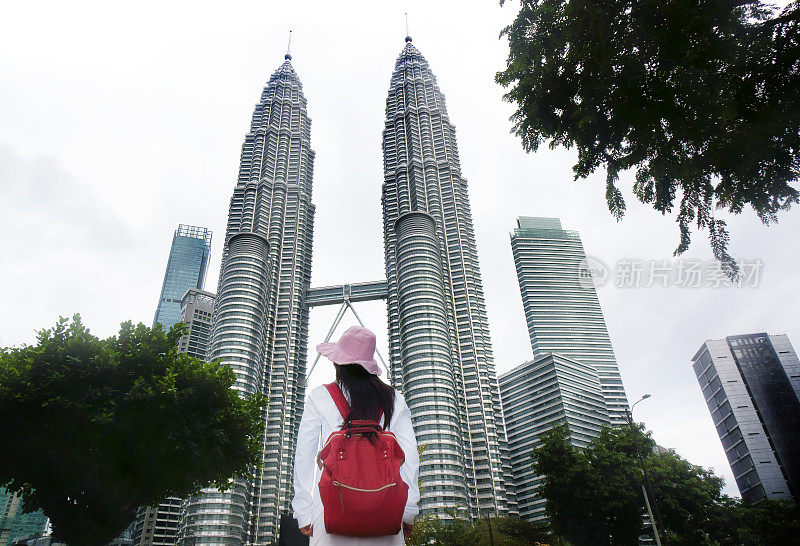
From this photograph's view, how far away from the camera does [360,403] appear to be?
3902 millimetres

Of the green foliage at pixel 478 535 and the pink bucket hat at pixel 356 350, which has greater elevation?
the green foliage at pixel 478 535

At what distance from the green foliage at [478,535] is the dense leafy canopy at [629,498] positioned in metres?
6.94

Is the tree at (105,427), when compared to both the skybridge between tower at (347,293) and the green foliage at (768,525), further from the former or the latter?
the skybridge between tower at (347,293)

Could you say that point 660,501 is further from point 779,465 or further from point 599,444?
point 779,465

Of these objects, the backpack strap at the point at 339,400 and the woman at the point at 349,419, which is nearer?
the woman at the point at 349,419

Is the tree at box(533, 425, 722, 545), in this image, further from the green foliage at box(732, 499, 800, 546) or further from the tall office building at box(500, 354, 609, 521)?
the tall office building at box(500, 354, 609, 521)

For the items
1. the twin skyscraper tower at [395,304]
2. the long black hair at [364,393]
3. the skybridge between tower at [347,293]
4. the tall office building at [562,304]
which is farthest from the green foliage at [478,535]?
the tall office building at [562,304]

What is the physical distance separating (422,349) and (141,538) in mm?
79774

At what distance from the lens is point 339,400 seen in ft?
13.0

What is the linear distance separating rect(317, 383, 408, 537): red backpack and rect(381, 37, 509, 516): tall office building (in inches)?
3618

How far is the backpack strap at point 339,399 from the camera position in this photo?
388 cm

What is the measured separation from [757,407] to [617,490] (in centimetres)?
8303

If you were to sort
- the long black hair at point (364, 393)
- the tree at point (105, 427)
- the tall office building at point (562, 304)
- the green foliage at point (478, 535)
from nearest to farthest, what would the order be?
the long black hair at point (364, 393) → the tree at point (105, 427) → the green foliage at point (478, 535) → the tall office building at point (562, 304)

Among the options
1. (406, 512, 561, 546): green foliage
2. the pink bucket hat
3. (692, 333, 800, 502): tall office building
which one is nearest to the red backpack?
the pink bucket hat
